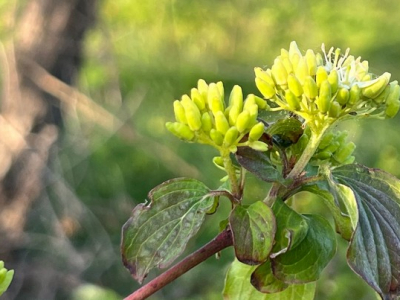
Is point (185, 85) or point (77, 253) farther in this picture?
point (185, 85)

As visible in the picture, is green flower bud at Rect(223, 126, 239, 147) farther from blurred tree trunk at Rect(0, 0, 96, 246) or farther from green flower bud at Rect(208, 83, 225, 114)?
blurred tree trunk at Rect(0, 0, 96, 246)

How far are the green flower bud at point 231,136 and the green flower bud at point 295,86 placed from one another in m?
0.04

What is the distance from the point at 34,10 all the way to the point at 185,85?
87 cm

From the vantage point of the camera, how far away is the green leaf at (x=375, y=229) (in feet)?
1.18

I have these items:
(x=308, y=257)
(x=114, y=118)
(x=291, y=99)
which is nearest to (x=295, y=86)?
(x=291, y=99)

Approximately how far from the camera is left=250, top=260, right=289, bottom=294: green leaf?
400 mm

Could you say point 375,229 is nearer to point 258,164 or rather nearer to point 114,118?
point 258,164

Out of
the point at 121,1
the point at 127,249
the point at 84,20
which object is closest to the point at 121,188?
the point at 84,20

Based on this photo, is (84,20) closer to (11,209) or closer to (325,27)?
(11,209)

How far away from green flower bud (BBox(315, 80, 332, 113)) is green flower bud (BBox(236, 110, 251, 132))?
0.15 ft

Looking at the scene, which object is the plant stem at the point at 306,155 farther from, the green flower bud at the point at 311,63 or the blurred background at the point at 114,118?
the blurred background at the point at 114,118

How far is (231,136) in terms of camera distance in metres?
0.39

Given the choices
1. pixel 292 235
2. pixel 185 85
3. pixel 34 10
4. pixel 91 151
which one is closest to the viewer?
pixel 292 235

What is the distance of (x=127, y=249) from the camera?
39cm
